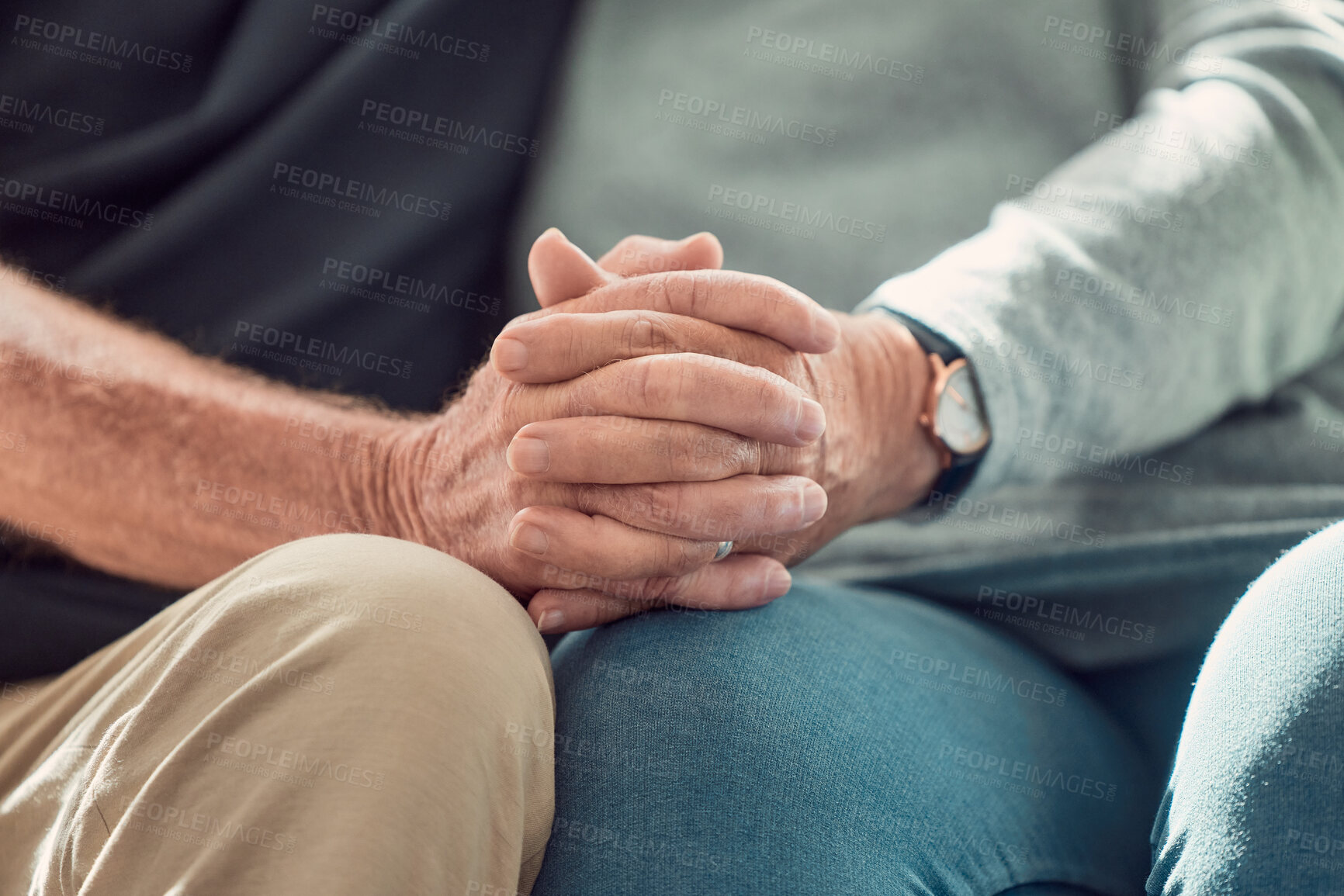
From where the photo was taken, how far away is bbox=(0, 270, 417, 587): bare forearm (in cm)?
82

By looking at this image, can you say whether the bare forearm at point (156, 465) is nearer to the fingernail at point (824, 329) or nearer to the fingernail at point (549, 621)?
the fingernail at point (549, 621)

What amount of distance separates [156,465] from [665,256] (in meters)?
0.53

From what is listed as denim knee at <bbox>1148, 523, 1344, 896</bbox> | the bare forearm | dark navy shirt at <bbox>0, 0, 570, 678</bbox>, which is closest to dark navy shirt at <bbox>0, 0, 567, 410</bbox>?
dark navy shirt at <bbox>0, 0, 570, 678</bbox>

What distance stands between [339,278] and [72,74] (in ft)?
1.18

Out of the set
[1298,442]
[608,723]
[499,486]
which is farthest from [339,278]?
[1298,442]

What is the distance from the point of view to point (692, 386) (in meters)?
0.61

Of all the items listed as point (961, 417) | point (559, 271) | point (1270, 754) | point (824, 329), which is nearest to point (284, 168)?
point (559, 271)

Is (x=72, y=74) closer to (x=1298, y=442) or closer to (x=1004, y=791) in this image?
(x=1004, y=791)

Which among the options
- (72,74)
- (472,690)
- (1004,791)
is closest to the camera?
(472,690)

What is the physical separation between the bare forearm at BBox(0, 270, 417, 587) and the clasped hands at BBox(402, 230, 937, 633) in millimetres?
148

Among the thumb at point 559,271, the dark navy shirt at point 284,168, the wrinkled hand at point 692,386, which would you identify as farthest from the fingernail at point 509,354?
the dark navy shirt at point 284,168

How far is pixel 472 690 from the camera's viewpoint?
18.7 inches

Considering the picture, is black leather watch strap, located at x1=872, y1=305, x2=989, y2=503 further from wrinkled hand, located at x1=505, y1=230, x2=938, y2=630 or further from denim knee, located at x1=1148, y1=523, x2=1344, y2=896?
denim knee, located at x1=1148, y1=523, x2=1344, y2=896

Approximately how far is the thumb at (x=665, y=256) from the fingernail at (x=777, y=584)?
0.26 metres
